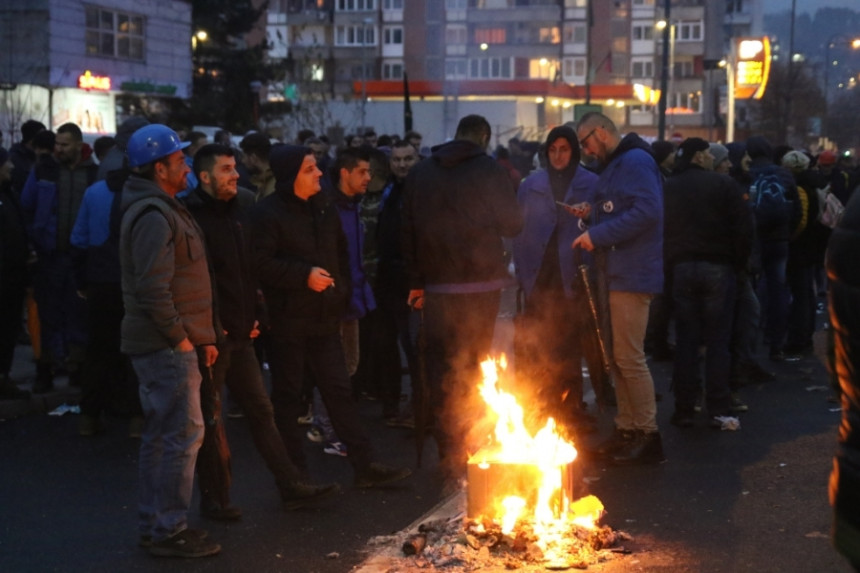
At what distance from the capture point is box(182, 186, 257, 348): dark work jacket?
7.23 metres

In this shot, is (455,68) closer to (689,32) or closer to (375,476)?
(689,32)

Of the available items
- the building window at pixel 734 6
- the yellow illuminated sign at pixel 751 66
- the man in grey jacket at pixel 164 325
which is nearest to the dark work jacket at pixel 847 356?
the man in grey jacket at pixel 164 325

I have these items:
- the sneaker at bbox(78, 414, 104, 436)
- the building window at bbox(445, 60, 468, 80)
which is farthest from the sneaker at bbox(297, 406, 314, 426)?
the building window at bbox(445, 60, 468, 80)

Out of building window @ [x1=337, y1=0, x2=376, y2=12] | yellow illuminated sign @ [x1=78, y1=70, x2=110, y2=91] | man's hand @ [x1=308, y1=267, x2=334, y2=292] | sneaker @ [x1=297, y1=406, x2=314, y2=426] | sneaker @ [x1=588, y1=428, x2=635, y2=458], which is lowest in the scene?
sneaker @ [x1=297, y1=406, x2=314, y2=426]

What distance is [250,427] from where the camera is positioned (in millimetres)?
7488

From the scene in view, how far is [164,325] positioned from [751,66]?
102ft

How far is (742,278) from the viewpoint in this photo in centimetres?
1143

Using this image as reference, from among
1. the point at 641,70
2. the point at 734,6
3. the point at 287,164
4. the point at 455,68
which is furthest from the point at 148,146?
the point at 734,6

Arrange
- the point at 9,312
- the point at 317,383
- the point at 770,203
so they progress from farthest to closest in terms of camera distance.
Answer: the point at 770,203 → the point at 9,312 → the point at 317,383

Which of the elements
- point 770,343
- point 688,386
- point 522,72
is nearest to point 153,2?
point 770,343

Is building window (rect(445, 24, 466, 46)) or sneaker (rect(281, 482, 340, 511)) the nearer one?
sneaker (rect(281, 482, 340, 511))

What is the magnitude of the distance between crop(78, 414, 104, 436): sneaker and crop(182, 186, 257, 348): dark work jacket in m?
2.88

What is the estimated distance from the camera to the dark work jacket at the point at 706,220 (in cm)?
985

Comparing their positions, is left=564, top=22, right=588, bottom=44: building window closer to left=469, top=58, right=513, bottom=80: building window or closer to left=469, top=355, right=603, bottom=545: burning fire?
left=469, top=58, right=513, bottom=80: building window
